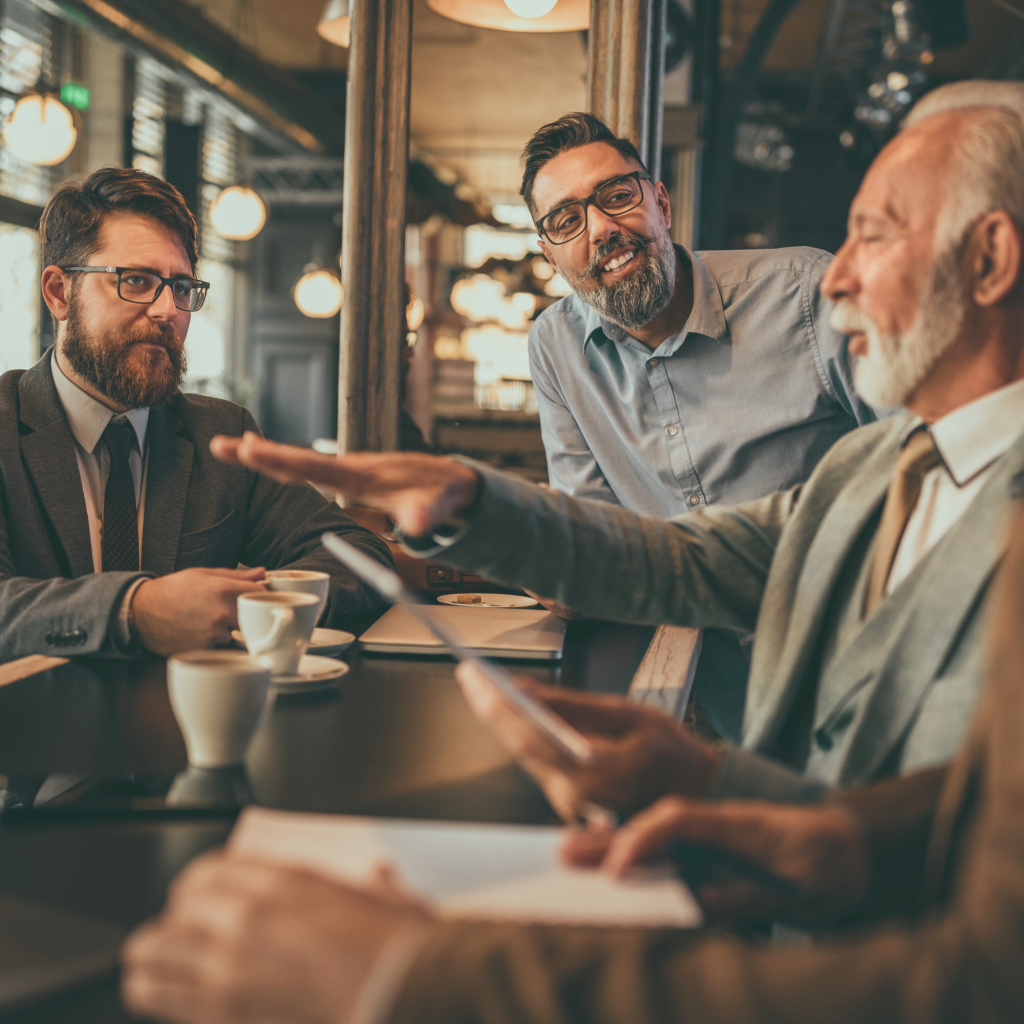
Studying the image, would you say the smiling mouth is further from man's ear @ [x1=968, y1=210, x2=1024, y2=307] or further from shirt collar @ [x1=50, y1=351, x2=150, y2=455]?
man's ear @ [x1=968, y1=210, x2=1024, y2=307]

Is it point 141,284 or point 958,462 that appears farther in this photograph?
point 141,284

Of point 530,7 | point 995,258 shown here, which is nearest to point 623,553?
point 995,258

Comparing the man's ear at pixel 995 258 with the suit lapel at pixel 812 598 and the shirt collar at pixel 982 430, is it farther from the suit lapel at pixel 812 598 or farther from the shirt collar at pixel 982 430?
the suit lapel at pixel 812 598

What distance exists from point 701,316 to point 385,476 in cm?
142

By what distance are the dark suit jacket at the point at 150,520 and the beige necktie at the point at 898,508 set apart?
897 mm

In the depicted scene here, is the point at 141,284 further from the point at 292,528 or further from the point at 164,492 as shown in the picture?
the point at 292,528

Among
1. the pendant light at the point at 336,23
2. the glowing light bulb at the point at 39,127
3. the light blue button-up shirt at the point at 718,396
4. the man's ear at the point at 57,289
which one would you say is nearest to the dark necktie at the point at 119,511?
the man's ear at the point at 57,289

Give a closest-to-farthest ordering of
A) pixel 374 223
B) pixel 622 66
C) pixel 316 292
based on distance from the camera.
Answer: pixel 374 223 → pixel 622 66 → pixel 316 292

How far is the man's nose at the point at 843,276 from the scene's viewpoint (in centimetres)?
119

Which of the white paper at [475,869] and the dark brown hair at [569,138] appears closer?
the white paper at [475,869]

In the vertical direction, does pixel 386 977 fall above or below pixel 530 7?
below

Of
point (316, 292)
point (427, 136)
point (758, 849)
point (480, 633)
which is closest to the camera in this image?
point (758, 849)

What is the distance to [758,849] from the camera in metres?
0.69

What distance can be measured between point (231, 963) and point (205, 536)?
145 centimetres
